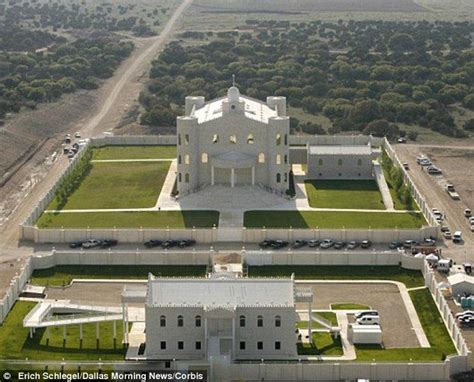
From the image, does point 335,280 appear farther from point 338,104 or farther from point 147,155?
point 338,104

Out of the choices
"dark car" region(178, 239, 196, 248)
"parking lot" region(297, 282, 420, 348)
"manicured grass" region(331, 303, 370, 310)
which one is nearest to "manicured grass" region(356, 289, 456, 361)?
"parking lot" region(297, 282, 420, 348)

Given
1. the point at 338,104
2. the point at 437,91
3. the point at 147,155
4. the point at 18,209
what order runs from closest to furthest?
the point at 18,209, the point at 147,155, the point at 338,104, the point at 437,91

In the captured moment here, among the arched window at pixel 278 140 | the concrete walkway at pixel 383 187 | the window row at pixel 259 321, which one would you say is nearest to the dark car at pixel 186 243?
the arched window at pixel 278 140

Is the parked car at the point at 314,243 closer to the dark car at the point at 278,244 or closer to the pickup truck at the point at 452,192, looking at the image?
the dark car at the point at 278,244

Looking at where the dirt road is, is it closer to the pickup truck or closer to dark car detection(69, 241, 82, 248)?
dark car detection(69, 241, 82, 248)

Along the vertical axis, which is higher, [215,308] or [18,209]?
[215,308]

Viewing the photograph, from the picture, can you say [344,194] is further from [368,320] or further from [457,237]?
[368,320]

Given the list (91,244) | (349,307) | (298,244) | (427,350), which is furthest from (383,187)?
(427,350)

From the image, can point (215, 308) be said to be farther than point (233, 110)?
No

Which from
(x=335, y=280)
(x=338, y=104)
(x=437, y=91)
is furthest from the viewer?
(x=437, y=91)

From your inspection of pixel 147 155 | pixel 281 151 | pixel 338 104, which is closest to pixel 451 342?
pixel 281 151
